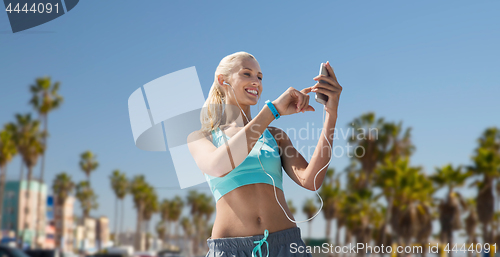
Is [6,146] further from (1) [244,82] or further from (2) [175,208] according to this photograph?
(2) [175,208]

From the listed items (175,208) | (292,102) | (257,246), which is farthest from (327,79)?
(175,208)

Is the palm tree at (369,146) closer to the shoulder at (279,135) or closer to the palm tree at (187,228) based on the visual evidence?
the shoulder at (279,135)

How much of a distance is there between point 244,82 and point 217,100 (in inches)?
6.1

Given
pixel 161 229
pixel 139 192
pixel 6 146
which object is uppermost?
pixel 6 146

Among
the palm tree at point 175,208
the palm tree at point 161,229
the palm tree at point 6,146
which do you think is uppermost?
the palm tree at point 6,146

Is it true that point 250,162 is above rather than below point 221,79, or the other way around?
below

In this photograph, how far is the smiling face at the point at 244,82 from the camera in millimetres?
1954

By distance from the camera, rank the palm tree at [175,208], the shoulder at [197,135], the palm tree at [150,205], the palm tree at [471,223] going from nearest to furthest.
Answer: the shoulder at [197,135] < the palm tree at [471,223] < the palm tree at [150,205] < the palm tree at [175,208]

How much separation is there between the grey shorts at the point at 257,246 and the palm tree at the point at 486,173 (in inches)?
1645

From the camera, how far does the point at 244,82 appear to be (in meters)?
1.95

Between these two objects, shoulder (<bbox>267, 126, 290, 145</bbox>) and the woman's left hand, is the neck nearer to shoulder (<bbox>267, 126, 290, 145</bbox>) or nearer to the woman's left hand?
shoulder (<bbox>267, 126, 290, 145</bbox>)

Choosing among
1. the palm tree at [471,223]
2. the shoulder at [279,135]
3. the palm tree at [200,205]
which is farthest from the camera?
the palm tree at [200,205]

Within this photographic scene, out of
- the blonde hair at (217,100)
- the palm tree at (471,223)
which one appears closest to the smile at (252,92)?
the blonde hair at (217,100)

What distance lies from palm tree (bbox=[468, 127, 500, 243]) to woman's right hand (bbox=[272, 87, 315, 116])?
41892 millimetres
